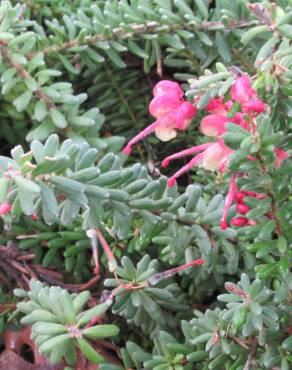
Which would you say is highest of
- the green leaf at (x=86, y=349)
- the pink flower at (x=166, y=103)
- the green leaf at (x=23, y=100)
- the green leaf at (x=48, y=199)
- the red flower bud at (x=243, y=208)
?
the pink flower at (x=166, y=103)

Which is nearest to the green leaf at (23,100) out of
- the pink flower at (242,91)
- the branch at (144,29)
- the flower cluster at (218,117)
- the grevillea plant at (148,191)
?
the grevillea plant at (148,191)

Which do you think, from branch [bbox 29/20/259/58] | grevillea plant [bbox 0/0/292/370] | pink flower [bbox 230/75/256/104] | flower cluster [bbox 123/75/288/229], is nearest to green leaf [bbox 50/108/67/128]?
grevillea plant [bbox 0/0/292/370]

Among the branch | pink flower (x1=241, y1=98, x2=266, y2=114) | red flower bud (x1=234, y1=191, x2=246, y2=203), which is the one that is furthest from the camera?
the branch

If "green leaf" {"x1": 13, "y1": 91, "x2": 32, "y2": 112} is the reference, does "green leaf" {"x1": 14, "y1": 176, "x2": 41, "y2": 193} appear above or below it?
above

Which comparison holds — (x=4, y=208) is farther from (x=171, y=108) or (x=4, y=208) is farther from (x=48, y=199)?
(x=171, y=108)

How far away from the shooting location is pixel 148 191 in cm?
96

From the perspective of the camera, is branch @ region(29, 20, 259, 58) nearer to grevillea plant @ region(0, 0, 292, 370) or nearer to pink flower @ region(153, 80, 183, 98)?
grevillea plant @ region(0, 0, 292, 370)

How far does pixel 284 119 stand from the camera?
844mm

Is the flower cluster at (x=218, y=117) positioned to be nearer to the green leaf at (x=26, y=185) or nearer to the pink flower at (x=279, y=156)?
the pink flower at (x=279, y=156)

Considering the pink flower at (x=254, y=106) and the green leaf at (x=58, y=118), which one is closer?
the pink flower at (x=254, y=106)

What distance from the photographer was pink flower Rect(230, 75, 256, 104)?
0.77 m

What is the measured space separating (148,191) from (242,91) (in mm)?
240

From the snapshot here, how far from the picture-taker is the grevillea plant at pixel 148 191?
0.81m

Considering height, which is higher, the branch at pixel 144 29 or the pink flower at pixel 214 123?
the pink flower at pixel 214 123
